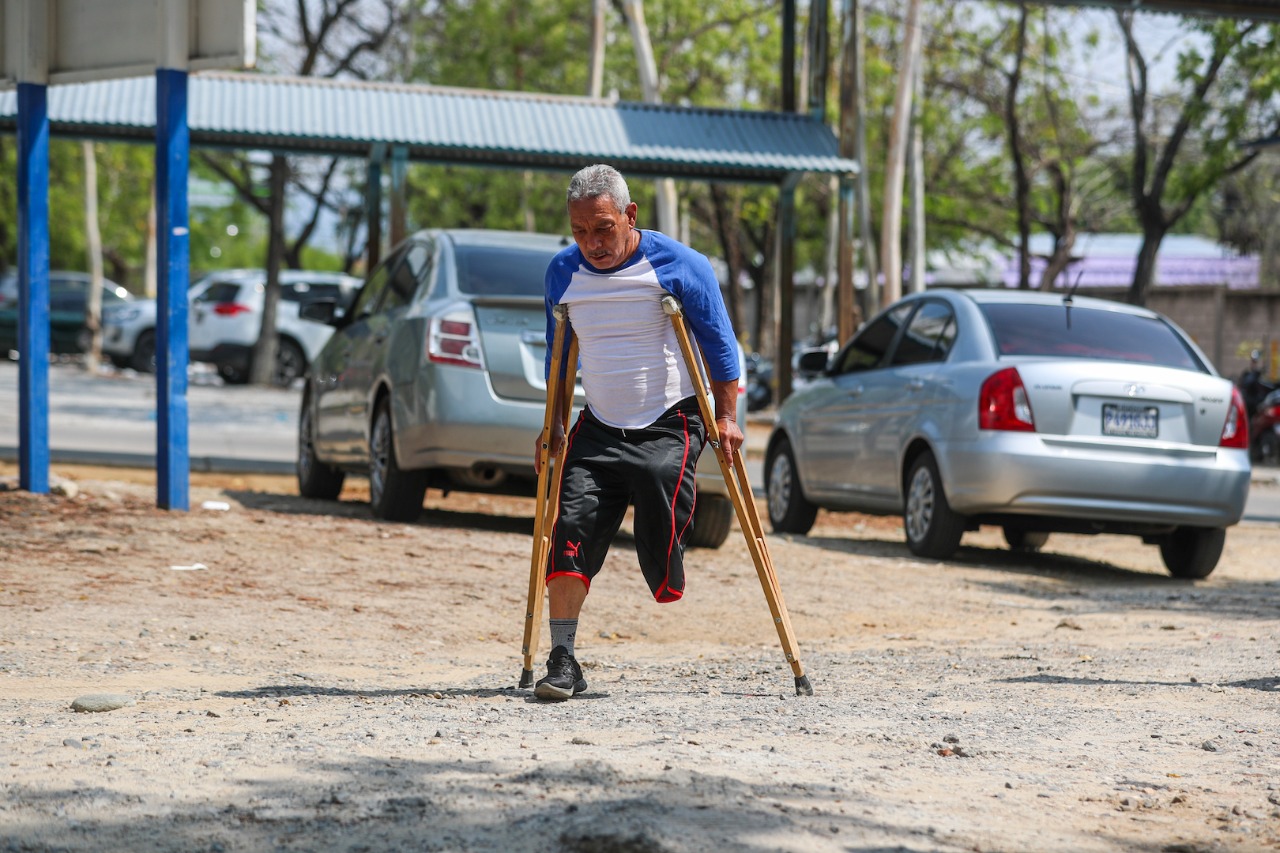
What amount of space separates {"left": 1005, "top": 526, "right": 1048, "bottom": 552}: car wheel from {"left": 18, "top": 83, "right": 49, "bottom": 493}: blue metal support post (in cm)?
613

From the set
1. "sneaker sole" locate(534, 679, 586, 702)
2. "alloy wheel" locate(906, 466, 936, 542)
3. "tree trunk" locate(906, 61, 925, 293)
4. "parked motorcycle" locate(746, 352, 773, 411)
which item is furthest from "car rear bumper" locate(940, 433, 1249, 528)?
"parked motorcycle" locate(746, 352, 773, 411)

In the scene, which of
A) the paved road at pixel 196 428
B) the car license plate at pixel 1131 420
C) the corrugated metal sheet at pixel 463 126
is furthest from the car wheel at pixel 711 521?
the corrugated metal sheet at pixel 463 126

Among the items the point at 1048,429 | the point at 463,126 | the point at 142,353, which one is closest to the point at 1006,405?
the point at 1048,429

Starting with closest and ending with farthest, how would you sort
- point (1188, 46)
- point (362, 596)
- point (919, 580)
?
point (362, 596) < point (919, 580) < point (1188, 46)

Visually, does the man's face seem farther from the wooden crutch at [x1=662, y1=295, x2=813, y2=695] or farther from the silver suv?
the silver suv

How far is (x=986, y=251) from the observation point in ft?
193

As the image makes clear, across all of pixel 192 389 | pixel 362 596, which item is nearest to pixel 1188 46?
pixel 192 389

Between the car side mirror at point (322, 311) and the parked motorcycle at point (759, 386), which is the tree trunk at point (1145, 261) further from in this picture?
A: the car side mirror at point (322, 311)

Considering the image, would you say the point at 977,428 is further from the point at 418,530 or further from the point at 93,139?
the point at 93,139

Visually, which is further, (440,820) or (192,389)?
(192,389)

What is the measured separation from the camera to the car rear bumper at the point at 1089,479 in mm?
9734

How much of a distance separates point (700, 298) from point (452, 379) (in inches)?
166

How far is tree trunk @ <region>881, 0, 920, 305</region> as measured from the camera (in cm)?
2356

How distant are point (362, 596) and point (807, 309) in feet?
160
